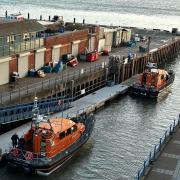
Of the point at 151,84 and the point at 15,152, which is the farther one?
the point at 151,84

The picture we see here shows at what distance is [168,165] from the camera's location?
1462 inches

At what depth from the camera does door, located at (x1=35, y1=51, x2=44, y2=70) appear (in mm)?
63062

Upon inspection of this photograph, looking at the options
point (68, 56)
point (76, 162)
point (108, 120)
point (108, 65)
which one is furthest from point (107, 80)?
point (76, 162)

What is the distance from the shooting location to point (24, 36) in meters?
58.5

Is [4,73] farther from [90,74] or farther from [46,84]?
[90,74]

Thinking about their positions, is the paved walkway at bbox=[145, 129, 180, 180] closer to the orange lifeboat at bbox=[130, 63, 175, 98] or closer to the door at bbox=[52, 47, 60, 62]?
the orange lifeboat at bbox=[130, 63, 175, 98]

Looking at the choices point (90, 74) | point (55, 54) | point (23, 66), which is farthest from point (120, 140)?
point (55, 54)

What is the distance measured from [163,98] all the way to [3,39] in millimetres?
25218

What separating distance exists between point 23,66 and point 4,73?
15.2 feet

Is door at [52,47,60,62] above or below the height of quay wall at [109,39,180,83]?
above

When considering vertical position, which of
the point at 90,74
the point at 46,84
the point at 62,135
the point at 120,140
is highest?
the point at 46,84

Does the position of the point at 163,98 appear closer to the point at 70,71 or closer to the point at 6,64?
the point at 70,71

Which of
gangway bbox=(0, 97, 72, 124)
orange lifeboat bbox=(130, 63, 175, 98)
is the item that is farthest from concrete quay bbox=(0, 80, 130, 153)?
orange lifeboat bbox=(130, 63, 175, 98)

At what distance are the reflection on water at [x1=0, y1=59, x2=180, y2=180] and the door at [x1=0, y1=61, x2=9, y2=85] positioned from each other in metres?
11.7
